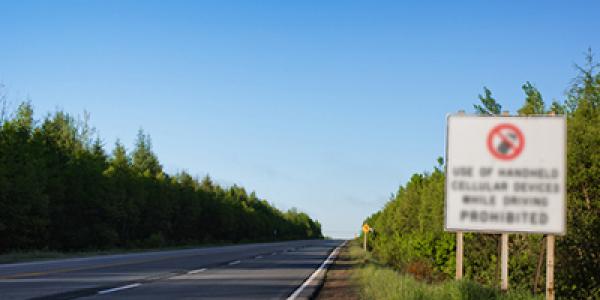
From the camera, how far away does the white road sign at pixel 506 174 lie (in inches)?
378

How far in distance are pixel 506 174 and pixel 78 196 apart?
42.5 metres

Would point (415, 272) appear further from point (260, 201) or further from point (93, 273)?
point (260, 201)

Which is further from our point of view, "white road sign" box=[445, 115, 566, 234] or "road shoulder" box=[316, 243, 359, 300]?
"road shoulder" box=[316, 243, 359, 300]

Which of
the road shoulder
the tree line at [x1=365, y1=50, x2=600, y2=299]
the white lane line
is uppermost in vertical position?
the tree line at [x1=365, y1=50, x2=600, y2=299]

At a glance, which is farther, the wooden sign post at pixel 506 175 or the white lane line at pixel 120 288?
the white lane line at pixel 120 288

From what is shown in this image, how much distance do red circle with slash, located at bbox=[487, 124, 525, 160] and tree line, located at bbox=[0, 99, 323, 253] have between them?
3174 centimetres

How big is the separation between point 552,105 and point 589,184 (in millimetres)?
3736

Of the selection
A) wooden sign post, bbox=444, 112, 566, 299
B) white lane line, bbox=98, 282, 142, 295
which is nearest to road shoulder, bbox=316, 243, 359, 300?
white lane line, bbox=98, 282, 142, 295

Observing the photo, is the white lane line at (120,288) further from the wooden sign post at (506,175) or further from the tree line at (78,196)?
the tree line at (78,196)

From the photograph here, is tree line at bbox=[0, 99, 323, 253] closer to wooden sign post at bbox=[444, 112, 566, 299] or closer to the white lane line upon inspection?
the white lane line

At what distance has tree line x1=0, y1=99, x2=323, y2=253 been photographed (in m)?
38.4

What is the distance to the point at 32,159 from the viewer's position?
4088 cm

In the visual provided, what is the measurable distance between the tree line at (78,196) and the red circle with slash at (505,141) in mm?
31739

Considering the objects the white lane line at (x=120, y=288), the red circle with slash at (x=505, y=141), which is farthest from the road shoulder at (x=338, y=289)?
the red circle with slash at (x=505, y=141)
